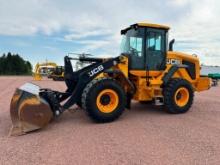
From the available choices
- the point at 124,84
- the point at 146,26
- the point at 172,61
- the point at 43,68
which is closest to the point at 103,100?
the point at 124,84

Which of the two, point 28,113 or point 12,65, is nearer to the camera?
point 28,113

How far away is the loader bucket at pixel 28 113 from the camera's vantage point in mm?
6203

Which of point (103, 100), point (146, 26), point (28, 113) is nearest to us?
point (28, 113)

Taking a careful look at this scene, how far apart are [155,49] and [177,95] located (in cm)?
155

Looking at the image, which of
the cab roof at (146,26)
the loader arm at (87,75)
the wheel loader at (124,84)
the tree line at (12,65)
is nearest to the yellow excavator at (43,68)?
the cab roof at (146,26)

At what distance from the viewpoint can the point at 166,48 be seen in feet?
28.9

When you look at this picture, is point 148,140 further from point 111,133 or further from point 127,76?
Result: point 127,76

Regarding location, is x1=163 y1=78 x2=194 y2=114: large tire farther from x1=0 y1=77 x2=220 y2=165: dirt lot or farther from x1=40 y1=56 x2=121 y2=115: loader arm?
x1=40 y1=56 x2=121 y2=115: loader arm

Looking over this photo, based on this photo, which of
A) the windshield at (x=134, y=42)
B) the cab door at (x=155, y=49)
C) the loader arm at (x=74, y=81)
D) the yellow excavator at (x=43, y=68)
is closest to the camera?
the loader arm at (x=74, y=81)

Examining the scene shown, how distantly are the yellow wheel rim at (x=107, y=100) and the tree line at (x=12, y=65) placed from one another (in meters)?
69.4

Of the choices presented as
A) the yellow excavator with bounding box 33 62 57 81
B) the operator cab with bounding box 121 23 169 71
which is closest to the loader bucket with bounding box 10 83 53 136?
the operator cab with bounding box 121 23 169 71

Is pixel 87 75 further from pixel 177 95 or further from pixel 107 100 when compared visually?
pixel 177 95

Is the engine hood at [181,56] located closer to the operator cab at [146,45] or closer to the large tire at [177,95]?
the operator cab at [146,45]

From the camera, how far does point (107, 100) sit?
723cm
